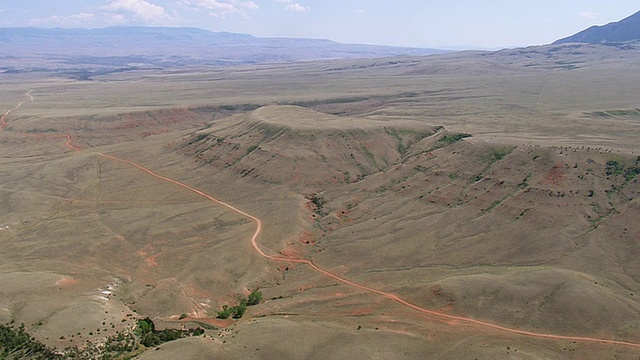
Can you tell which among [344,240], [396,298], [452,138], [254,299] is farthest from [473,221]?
[452,138]

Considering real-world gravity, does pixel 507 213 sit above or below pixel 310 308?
above

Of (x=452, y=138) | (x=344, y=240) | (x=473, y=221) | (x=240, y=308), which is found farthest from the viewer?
(x=452, y=138)

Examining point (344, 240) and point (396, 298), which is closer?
point (396, 298)

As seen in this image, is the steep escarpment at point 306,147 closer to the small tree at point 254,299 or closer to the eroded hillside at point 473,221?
the eroded hillside at point 473,221

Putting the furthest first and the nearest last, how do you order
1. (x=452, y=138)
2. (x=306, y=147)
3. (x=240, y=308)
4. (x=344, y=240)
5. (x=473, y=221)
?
1. (x=306, y=147)
2. (x=452, y=138)
3. (x=344, y=240)
4. (x=473, y=221)
5. (x=240, y=308)

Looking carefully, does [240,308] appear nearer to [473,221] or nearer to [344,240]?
[344,240]

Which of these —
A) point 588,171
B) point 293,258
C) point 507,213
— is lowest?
point 293,258

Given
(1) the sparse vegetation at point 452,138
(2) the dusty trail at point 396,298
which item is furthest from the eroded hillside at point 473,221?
(2) the dusty trail at point 396,298

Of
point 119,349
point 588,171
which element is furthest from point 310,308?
point 588,171

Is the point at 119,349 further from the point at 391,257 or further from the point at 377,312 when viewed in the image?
the point at 391,257
